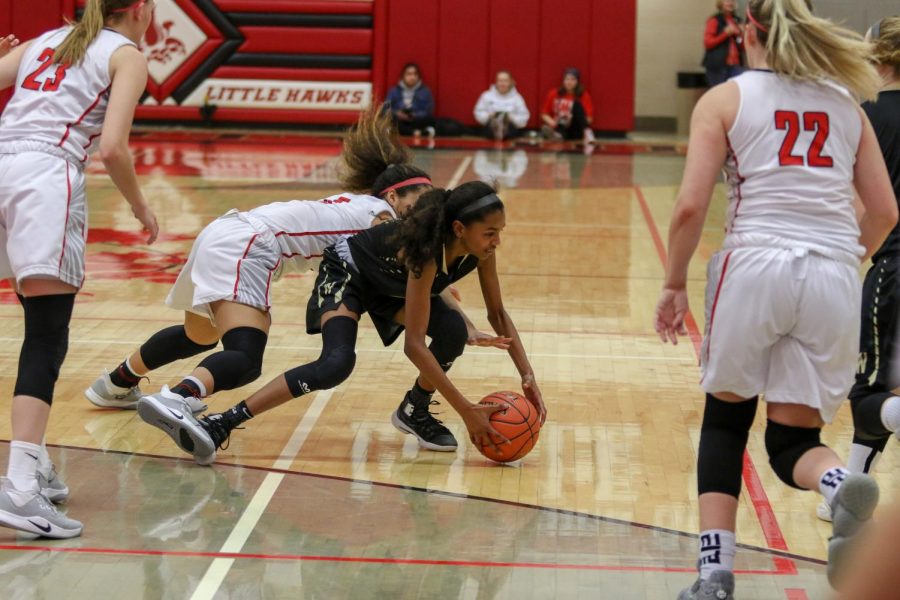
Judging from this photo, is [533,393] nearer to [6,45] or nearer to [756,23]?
[756,23]

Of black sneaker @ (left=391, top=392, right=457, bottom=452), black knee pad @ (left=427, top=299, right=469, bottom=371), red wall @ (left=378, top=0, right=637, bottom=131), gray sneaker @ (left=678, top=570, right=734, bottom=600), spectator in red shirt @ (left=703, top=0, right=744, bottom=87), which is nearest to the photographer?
gray sneaker @ (left=678, top=570, right=734, bottom=600)

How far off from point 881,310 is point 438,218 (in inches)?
56.6

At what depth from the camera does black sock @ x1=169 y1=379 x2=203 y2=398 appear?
435 cm

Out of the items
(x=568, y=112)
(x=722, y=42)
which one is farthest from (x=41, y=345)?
(x=722, y=42)

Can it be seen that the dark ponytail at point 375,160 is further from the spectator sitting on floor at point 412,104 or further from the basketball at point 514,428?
the spectator sitting on floor at point 412,104

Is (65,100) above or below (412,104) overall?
above

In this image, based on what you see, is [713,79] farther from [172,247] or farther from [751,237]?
[751,237]

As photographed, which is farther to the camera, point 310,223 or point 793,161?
point 310,223

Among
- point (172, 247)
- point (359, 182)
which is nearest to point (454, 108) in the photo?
point (172, 247)

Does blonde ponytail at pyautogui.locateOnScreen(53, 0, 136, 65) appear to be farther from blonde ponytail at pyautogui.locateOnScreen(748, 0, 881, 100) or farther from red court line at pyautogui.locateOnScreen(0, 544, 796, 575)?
blonde ponytail at pyautogui.locateOnScreen(748, 0, 881, 100)

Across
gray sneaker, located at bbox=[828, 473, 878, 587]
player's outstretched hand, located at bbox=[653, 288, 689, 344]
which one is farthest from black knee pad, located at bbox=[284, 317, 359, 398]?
gray sneaker, located at bbox=[828, 473, 878, 587]

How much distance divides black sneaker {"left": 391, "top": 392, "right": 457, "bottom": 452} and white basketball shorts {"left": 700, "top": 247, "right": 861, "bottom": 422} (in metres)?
1.78

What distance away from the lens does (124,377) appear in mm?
5039

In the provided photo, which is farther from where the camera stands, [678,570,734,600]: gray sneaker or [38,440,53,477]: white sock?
[38,440,53,477]: white sock
